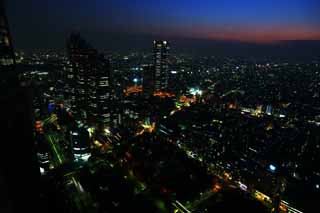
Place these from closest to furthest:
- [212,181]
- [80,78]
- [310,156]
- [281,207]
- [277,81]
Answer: [281,207]
[212,181]
[310,156]
[80,78]
[277,81]

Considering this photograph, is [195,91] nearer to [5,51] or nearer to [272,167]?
[272,167]

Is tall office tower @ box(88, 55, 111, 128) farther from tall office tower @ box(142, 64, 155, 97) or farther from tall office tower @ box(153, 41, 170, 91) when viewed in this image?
tall office tower @ box(153, 41, 170, 91)

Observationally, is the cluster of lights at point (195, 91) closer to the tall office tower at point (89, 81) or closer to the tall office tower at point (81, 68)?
the tall office tower at point (89, 81)

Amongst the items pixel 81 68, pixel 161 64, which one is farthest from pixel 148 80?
pixel 81 68

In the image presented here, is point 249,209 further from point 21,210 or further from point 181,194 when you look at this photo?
point 21,210

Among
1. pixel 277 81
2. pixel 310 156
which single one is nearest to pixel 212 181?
pixel 310 156

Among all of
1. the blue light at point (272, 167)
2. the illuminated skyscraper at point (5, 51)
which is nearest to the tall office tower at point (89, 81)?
the blue light at point (272, 167)

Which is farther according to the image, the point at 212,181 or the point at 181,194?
the point at 212,181
